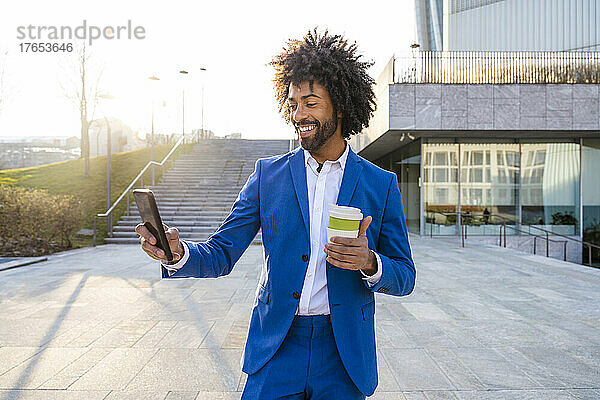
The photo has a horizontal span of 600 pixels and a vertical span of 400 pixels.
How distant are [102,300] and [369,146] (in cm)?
1820

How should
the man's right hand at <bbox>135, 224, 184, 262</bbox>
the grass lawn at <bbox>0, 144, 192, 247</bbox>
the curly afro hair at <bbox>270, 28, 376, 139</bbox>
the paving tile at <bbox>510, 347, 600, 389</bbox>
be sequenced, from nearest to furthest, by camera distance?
the man's right hand at <bbox>135, 224, 184, 262</bbox>
the curly afro hair at <bbox>270, 28, 376, 139</bbox>
the paving tile at <bbox>510, 347, 600, 389</bbox>
the grass lawn at <bbox>0, 144, 192, 247</bbox>

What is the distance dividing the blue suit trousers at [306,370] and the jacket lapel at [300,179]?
36cm

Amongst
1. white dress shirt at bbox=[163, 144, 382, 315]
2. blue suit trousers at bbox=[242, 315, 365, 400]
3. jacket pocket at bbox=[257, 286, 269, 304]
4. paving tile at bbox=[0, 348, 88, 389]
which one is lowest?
paving tile at bbox=[0, 348, 88, 389]

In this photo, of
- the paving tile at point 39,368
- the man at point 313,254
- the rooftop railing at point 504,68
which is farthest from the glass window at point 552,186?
the man at point 313,254

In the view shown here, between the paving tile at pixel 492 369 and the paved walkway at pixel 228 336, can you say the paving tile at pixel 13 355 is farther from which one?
the paving tile at pixel 492 369

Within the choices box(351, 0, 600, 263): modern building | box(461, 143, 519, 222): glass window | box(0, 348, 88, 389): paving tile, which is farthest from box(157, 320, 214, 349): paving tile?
box(461, 143, 519, 222): glass window

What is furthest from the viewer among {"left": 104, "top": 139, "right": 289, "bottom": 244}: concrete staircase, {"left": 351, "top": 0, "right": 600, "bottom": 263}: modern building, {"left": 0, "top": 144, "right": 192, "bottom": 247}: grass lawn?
{"left": 0, "top": 144, "right": 192, "bottom": 247}: grass lawn

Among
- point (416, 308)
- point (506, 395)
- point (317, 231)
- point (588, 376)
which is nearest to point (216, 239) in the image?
point (317, 231)

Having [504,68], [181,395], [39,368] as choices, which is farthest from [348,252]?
[504,68]

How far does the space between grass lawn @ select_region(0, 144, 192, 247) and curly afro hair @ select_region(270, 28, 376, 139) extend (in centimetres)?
1520

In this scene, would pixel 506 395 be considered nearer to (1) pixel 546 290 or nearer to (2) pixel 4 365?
(2) pixel 4 365

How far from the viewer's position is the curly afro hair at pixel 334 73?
2160mm

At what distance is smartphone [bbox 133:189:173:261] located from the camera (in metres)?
1.69

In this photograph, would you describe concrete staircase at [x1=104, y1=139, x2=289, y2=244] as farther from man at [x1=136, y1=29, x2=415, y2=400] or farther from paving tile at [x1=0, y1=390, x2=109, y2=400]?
man at [x1=136, y1=29, x2=415, y2=400]
